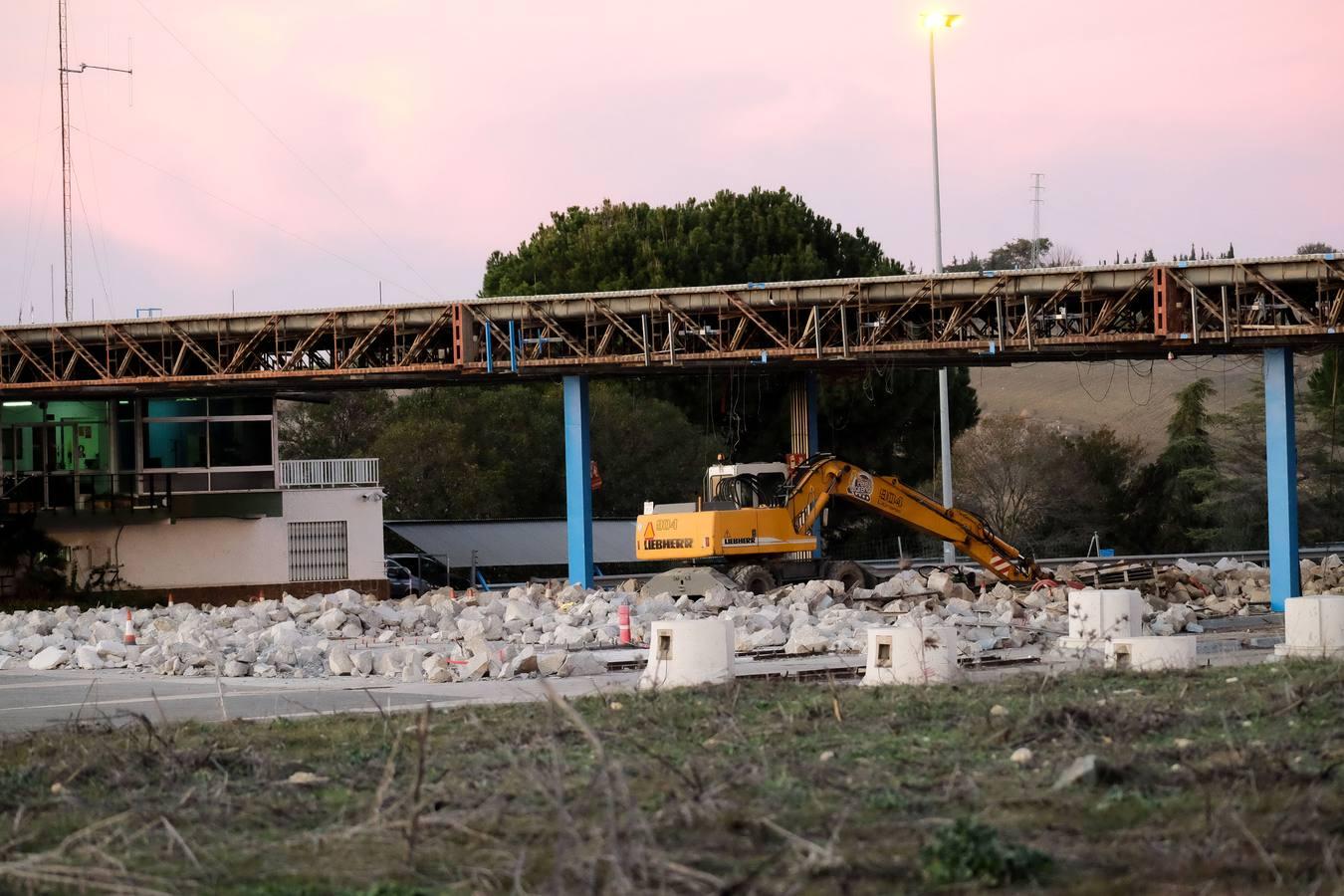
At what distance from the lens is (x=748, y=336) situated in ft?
128

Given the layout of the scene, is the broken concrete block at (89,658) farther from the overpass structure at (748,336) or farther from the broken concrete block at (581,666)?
the overpass structure at (748,336)

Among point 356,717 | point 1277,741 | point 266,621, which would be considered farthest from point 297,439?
point 1277,741

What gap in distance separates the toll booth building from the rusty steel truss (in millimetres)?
4929

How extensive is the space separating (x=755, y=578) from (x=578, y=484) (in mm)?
5150

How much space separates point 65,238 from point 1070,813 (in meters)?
44.6

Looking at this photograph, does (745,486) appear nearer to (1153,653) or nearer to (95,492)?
(1153,653)

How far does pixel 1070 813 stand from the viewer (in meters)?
8.86

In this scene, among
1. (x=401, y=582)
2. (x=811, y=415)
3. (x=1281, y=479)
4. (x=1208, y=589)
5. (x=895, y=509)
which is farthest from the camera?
(x=401, y=582)

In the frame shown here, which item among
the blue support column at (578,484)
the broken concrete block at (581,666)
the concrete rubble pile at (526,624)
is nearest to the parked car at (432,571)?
the concrete rubble pile at (526,624)

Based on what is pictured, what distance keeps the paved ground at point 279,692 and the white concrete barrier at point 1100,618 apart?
60 centimetres

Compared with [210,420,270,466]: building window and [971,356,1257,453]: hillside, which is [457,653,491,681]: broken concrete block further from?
[971,356,1257,453]: hillside

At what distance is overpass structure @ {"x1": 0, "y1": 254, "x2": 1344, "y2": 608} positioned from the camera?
3269 centimetres

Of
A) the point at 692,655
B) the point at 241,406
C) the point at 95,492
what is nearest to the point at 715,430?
the point at 241,406

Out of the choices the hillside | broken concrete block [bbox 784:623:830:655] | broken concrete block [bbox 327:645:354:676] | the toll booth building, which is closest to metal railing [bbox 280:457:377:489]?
the toll booth building
